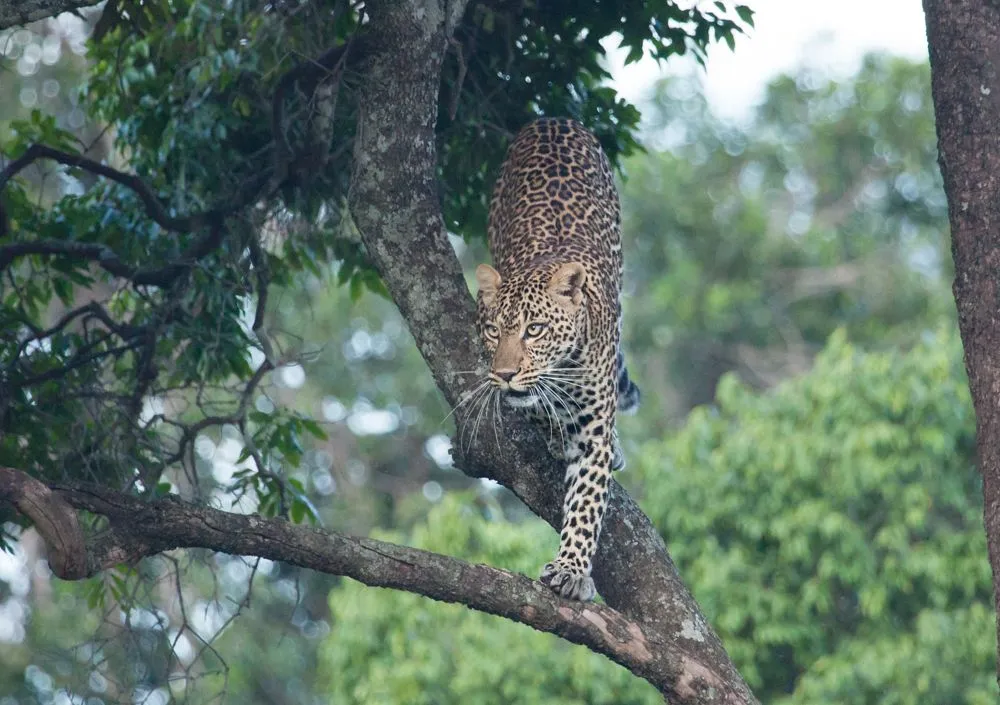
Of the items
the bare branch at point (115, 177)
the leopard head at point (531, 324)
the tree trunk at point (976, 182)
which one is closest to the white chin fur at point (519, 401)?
the leopard head at point (531, 324)

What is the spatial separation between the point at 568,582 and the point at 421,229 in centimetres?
172

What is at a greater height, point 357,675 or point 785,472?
point 785,472

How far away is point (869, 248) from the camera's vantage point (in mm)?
24219

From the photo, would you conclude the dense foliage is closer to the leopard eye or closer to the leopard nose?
the leopard eye

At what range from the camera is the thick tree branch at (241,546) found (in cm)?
513

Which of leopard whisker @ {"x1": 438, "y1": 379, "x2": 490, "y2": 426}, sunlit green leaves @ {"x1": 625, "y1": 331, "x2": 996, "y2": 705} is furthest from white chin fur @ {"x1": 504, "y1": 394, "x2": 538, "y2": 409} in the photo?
sunlit green leaves @ {"x1": 625, "y1": 331, "x2": 996, "y2": 705}

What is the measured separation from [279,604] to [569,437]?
14.7 metres

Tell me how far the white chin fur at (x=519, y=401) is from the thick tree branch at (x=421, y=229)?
0.10 m

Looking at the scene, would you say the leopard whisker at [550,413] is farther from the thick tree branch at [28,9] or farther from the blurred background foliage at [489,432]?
the thick tree branch at [28,9]

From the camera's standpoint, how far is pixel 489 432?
6309mm

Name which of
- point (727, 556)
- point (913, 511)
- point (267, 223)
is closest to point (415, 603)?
point (727, 556)

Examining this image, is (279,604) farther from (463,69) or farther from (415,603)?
(463,69)

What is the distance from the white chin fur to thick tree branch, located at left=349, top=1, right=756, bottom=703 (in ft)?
0.34

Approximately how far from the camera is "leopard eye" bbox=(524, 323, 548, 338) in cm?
652
